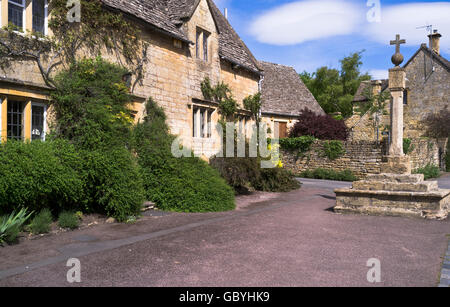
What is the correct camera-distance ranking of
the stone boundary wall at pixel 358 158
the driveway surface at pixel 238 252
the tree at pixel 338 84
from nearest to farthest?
the driveway surface at pixel 238 252, the stone boundary wall at pixel 358 158, the tree at pixel 338 84

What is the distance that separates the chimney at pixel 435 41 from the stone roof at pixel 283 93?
401 inches

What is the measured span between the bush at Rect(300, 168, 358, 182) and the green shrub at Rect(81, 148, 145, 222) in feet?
44.3

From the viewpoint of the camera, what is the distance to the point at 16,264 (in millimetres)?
5066

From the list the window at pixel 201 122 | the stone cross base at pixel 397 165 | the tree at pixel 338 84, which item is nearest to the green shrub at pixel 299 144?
the window at pixel 201 122

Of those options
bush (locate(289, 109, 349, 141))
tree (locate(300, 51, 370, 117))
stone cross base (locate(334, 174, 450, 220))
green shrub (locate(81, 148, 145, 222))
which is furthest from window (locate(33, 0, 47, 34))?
tree (locate(300, 51, 370, 117))

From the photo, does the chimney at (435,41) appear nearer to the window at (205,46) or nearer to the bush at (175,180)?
the window at (205,46)

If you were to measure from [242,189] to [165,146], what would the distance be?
4.63 meters

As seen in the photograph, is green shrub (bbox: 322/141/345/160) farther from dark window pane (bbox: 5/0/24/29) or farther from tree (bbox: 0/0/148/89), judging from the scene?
dark window pane (bbox: 5/0/24/29)

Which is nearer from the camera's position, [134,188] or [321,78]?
[134,188]

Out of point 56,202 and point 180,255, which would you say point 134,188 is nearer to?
point 56,202

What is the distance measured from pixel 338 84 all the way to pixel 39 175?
43183 mm

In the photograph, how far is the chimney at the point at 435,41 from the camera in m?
28.6

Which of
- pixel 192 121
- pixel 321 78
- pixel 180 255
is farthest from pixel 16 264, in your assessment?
pixel 321 78

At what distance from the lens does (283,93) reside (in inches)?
1078
